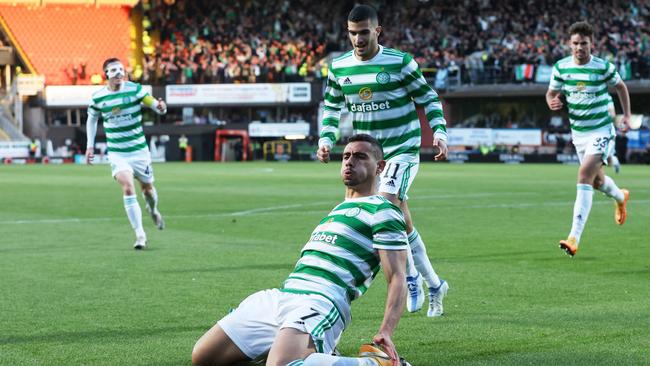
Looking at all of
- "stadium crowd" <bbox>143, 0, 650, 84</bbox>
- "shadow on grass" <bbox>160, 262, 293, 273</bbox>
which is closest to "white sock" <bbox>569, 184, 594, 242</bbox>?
"shadow on grass" <bbox>160, 262, 293, 273</bbox>

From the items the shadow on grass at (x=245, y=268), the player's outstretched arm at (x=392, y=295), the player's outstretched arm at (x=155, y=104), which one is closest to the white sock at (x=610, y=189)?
the shadow on grass at (x=245, y=268)

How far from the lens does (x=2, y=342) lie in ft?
24.3

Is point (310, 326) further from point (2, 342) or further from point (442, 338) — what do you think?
point (2, 342)

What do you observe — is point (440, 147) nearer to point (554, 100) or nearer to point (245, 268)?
point (245, 268)

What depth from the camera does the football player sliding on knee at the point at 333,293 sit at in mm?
5793

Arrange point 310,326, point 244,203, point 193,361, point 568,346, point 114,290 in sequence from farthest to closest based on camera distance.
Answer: point 244,203
point 114,290
point 568,346
point 193,361
point 310,326

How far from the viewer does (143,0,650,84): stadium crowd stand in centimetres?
5091

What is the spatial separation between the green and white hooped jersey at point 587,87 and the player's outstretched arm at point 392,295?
7.69 m

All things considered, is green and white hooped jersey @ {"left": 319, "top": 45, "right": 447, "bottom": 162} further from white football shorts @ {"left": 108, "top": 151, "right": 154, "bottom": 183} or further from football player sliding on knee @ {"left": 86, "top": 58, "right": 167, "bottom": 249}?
white football shorts @ {"left": 108, "top": 151, "right": 154, "bottom": 183}

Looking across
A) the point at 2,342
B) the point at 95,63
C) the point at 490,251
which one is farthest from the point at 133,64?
the point at 2,342

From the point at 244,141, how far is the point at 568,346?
50677mm

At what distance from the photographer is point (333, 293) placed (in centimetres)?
609

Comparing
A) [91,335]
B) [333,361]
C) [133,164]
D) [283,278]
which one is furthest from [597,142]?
[333,361]

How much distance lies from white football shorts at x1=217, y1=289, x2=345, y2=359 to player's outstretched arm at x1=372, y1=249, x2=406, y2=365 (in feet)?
0.95
